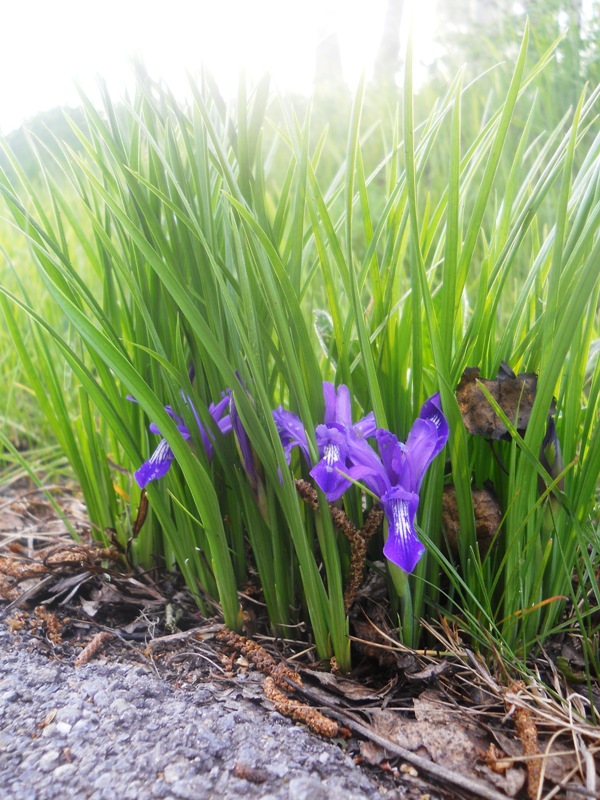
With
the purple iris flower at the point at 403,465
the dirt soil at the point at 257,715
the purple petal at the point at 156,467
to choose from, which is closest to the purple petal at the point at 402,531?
the purple iris flower at the point at 403,465

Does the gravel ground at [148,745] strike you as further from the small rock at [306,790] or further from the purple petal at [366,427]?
the purple petal at [366,427]

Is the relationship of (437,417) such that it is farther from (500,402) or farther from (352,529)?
(352,529)

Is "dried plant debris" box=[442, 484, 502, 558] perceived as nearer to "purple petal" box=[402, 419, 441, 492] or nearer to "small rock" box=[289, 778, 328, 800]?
"purple petal" box=[402, 419, 441, 492]

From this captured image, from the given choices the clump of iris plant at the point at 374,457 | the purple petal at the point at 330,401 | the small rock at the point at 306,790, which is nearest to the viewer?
the small rock at the point at 306,790

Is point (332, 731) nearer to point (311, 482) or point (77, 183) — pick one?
point (311, 482)

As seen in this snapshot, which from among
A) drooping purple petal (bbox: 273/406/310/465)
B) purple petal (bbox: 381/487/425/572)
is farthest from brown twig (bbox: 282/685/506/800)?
drooping purple petal (bbox: 273/406/310/465)
